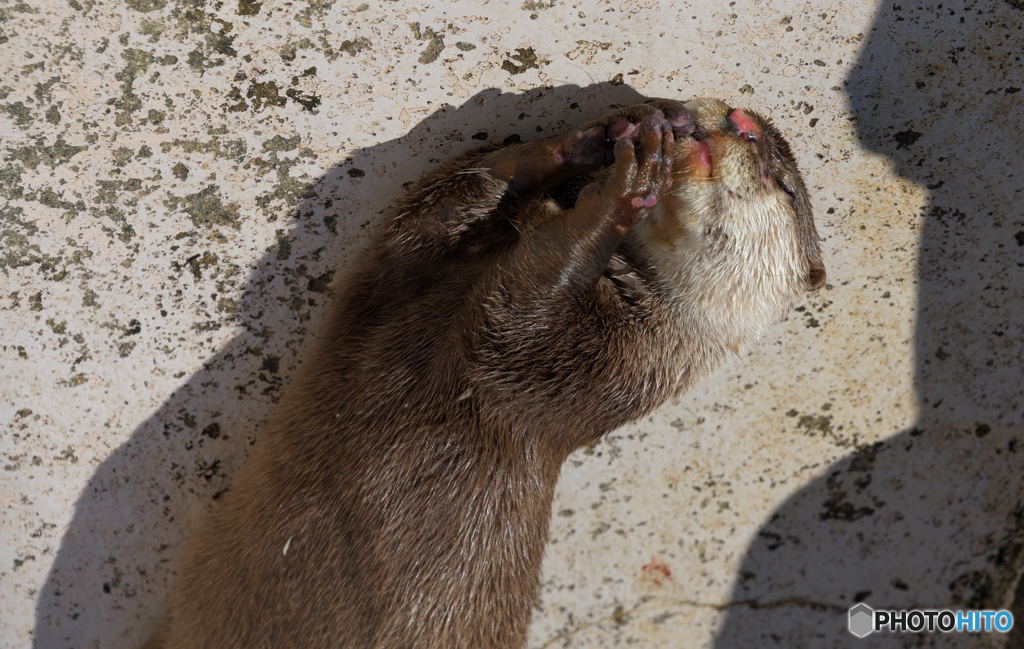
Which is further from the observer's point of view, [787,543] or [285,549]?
[787,543]

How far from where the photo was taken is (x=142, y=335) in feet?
7.06

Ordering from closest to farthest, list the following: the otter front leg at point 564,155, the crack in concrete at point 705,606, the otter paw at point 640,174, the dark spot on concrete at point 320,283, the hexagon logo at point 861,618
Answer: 1. the otter paw at point 640,174
2. the otter front leg at point 564,155
3. the dark spot on concrete at point 320,283
4. the crack in concrete at point 705,606
5. the hexagon logo at point 861,618

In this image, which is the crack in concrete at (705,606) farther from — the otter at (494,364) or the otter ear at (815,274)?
the otter ear at (815,274)

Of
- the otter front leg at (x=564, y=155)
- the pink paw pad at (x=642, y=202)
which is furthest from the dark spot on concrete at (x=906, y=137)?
the pink paw pad at (x=642, y=202)

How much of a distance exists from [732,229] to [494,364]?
2.15 feet

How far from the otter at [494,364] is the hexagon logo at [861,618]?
1.34 meters

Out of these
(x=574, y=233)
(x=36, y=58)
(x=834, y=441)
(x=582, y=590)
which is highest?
(x=36, y=58)

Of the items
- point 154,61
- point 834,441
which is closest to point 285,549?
point 154,61

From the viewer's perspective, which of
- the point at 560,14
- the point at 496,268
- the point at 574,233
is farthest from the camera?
the point at 560,14

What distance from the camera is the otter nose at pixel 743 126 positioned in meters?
1.78

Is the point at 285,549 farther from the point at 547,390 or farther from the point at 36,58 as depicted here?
the point at 36,58

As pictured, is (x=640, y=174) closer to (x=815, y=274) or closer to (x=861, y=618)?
(x=815, y=274)

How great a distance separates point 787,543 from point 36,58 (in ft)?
9.01

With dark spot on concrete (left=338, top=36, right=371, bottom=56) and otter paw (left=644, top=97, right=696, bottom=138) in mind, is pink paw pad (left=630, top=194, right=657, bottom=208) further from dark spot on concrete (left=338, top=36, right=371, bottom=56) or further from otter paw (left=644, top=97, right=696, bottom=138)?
dark spot on concrete (left=338, top=36, right=371, bottom=56)
